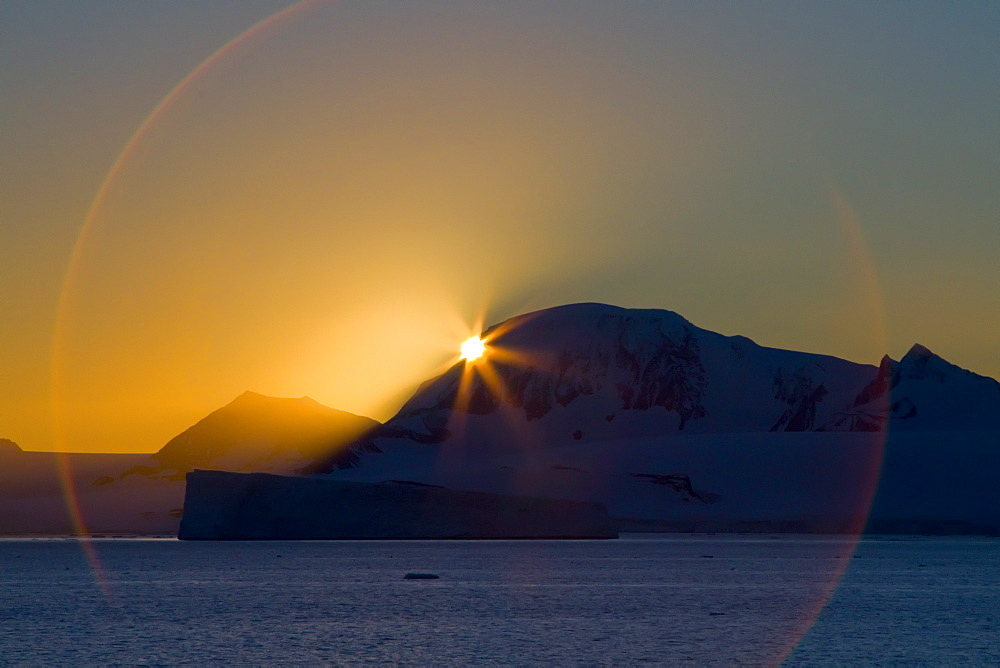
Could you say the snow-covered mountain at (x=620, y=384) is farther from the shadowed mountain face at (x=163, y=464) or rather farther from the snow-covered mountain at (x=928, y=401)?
the snow-covered mountain at (x=928, y=401)

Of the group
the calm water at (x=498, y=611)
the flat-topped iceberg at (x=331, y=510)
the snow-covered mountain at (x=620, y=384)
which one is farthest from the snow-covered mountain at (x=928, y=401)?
the calm water at (x=498, y=611)

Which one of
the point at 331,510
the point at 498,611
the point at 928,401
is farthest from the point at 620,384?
the point at 498,611

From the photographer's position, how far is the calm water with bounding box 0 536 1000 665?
1529 centimetres

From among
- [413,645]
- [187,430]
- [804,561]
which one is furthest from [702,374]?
[413,645]

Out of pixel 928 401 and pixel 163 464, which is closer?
pixel 928 401

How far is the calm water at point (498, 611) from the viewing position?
A: 50.2ft

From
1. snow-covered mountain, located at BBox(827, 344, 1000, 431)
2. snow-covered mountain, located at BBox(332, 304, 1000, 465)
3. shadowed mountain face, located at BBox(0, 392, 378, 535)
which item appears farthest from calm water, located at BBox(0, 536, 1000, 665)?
snow-covered mountain, located at BBox(332, 304, 1000, 465)

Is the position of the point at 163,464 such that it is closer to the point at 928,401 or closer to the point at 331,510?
the point at 928,401

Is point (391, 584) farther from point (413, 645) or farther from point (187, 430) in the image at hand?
point (187, 430)

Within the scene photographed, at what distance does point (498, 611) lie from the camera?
21.2 metres

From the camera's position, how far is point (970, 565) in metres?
38.1

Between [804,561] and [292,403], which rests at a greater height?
[292,403]

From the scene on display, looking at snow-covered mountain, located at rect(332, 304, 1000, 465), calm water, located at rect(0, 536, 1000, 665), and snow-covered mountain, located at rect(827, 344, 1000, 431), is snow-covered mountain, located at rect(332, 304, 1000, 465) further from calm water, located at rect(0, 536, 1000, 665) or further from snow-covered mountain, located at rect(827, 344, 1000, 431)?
calm water, located at rect(0, 536, 1000, 665)

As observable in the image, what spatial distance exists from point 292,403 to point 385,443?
29801mm
